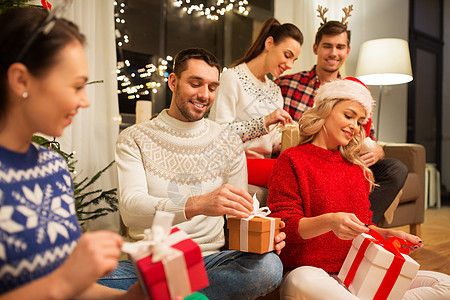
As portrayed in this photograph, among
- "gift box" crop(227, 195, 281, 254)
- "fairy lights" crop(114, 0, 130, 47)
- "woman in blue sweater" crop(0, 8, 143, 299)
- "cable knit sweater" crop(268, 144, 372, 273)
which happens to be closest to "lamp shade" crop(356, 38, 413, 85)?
"fairy lights" crop(114, 0, 130, 47)

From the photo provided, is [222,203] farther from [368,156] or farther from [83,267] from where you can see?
[368,156]

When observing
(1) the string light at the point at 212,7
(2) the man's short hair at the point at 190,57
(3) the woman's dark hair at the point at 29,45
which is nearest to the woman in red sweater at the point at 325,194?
(2) the man's short hair at the point at 190,57

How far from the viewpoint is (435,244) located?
2.89m

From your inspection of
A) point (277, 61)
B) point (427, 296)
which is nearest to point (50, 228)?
point (427, 296)

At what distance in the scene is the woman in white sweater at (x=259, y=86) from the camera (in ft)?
6.79

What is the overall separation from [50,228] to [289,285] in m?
0.92

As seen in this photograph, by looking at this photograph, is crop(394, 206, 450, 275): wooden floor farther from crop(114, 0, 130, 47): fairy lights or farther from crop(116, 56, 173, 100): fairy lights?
crop(114, 0, 130, 47): fairy lights

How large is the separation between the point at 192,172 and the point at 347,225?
1.76 feet

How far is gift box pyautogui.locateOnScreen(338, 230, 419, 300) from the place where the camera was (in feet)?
3.99

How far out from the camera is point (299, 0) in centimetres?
404

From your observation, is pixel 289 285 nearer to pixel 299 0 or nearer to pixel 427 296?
pixel 427 296

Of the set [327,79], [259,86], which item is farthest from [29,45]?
[327,79]

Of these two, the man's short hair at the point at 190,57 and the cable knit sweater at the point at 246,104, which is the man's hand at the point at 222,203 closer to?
the man's short hair at the point at 190,57

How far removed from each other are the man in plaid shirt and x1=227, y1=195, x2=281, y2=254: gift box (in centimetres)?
125
